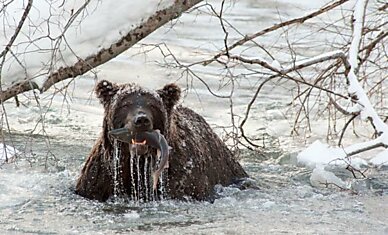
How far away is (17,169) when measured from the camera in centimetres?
916

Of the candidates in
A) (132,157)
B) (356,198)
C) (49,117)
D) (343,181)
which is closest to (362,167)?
(343,181)

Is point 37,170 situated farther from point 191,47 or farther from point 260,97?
point 191,47

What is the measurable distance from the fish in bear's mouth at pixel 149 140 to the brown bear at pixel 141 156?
34 mm

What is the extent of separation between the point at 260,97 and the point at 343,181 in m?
4.16

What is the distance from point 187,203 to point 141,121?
0.96m

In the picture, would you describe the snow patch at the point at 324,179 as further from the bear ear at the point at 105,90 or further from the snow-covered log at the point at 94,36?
the bear ear at the point at 105,90

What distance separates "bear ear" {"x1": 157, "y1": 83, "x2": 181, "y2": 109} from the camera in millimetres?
7793

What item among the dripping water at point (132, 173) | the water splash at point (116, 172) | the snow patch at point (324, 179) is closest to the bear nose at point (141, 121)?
the dripping water at point (132, 173)

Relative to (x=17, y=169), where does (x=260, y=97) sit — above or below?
above

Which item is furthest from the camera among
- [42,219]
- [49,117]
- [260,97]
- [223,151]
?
[260,97]

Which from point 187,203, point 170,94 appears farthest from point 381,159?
point 170,94

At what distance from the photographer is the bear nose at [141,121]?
23.7 ft

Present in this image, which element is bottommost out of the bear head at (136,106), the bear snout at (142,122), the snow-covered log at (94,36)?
the bear snout at (142,122)

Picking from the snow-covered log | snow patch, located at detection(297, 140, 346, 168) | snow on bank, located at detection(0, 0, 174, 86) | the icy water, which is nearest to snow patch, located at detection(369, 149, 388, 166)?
the icy water
